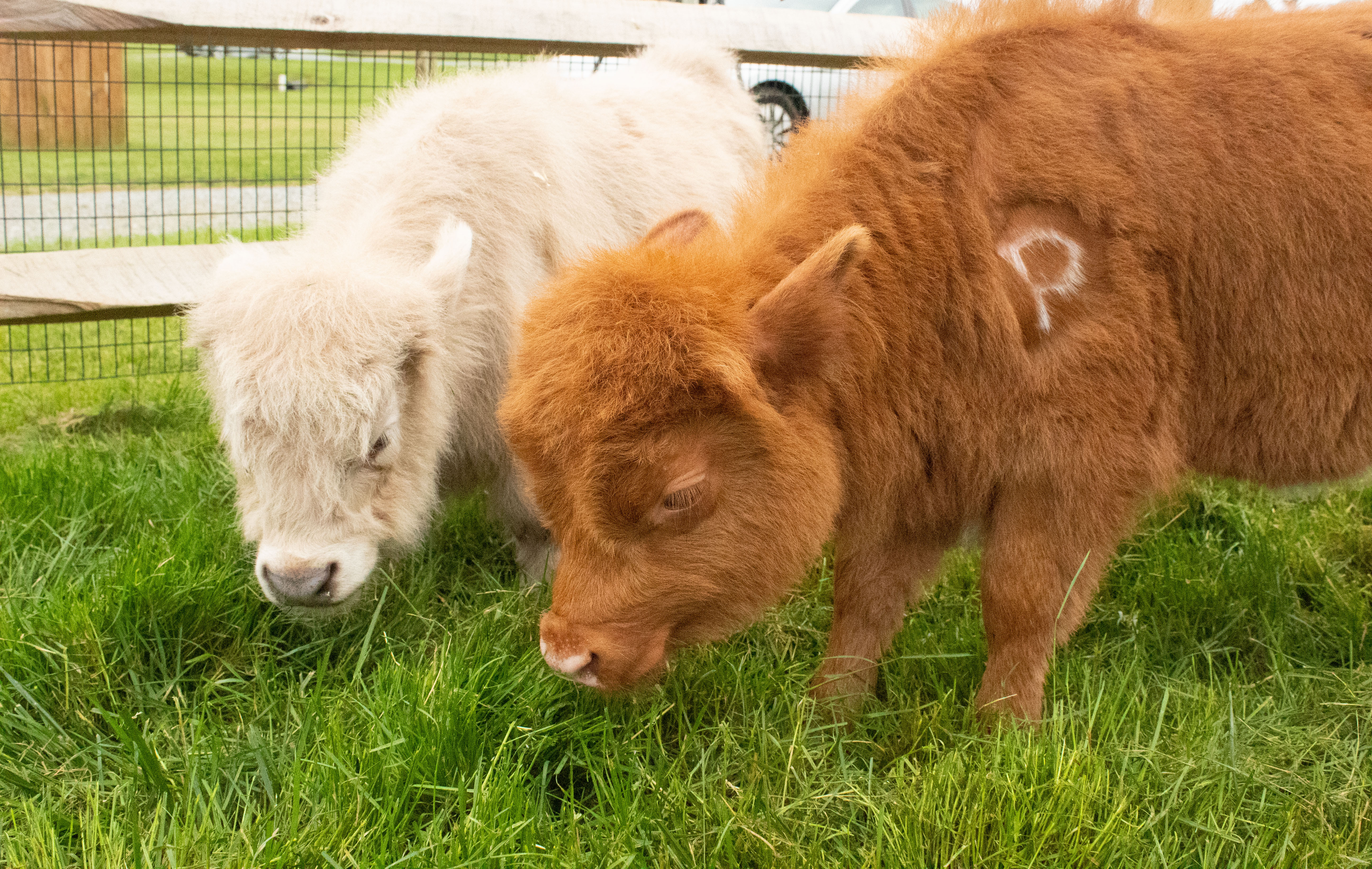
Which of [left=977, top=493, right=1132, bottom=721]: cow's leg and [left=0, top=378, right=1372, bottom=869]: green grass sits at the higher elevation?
[left=977, top=493, right=1132, bottom=721]: cow's leg

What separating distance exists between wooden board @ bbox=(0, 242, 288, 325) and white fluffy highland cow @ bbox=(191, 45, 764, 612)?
3.65ft

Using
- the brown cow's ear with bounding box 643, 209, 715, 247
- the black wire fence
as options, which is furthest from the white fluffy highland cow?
the brown cow's ear with bounding box 643, 209, 715, 247

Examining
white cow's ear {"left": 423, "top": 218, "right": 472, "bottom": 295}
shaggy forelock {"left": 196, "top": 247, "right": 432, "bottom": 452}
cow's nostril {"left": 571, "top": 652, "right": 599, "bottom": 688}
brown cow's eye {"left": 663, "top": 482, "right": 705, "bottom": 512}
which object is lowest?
cow's nostril {"left": 571, "top": 652, "right": 599, "bottom": 688}

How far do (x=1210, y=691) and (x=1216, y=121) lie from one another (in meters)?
1.67

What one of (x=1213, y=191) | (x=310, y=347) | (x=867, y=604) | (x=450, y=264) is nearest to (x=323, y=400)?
(x=310, y=347)

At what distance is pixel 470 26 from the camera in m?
5.02

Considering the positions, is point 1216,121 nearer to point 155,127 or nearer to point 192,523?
point 192,523

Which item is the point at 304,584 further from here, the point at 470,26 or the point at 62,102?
the point at 62,102

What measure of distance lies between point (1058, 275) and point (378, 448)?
2176 millimetres

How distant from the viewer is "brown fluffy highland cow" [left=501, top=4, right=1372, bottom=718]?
2.60 metres

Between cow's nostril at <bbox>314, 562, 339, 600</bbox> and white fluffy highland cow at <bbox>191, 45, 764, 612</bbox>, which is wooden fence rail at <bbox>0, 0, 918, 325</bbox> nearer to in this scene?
white fluffy highland cow at <bbox>191, 45, 764, 612</bbox>

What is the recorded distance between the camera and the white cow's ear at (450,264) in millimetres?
3676

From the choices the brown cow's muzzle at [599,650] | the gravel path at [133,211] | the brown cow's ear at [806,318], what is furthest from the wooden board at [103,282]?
the gravel path at [133,211]

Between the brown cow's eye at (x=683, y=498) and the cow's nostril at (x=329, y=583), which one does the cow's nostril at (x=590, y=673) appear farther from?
the cow's nostril at (x=329, y=583)
